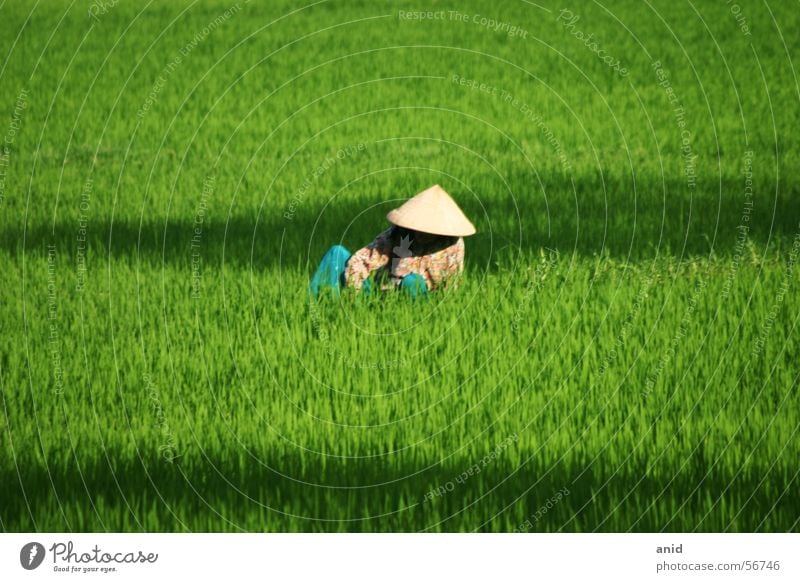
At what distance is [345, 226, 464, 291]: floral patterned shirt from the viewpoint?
217 inches

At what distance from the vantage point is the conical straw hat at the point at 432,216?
5.27 meters

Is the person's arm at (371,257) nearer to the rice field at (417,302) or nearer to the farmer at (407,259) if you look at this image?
the farmer at (407,259)

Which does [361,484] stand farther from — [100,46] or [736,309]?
[100,46]

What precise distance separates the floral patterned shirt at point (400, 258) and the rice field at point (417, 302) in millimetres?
167

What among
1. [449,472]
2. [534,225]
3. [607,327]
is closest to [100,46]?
[534,225]

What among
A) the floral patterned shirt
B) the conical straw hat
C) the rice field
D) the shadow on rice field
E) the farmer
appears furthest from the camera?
the floral patterned shirt

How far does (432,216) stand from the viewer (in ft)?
17.4

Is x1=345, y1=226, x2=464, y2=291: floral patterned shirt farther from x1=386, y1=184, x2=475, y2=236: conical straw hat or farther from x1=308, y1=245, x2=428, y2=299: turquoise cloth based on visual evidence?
x1=386, y1=184, x2=475, y2=236: conical straw hat

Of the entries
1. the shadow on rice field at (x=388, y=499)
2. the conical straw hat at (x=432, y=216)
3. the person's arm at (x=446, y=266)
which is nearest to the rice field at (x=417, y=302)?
the shadow on rice field at (x=388, y=499)

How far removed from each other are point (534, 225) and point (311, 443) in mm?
3627

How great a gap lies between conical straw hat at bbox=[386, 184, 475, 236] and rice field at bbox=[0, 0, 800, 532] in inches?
17.5

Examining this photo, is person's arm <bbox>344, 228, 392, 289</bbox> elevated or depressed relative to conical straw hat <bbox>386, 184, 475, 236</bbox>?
depressed

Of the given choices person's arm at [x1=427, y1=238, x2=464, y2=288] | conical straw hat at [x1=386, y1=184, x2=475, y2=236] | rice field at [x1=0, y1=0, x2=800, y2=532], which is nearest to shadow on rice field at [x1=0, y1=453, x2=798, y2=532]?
rice field at [x1=0, y1=0, x2=800, y2=532]

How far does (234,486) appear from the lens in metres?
3.90
